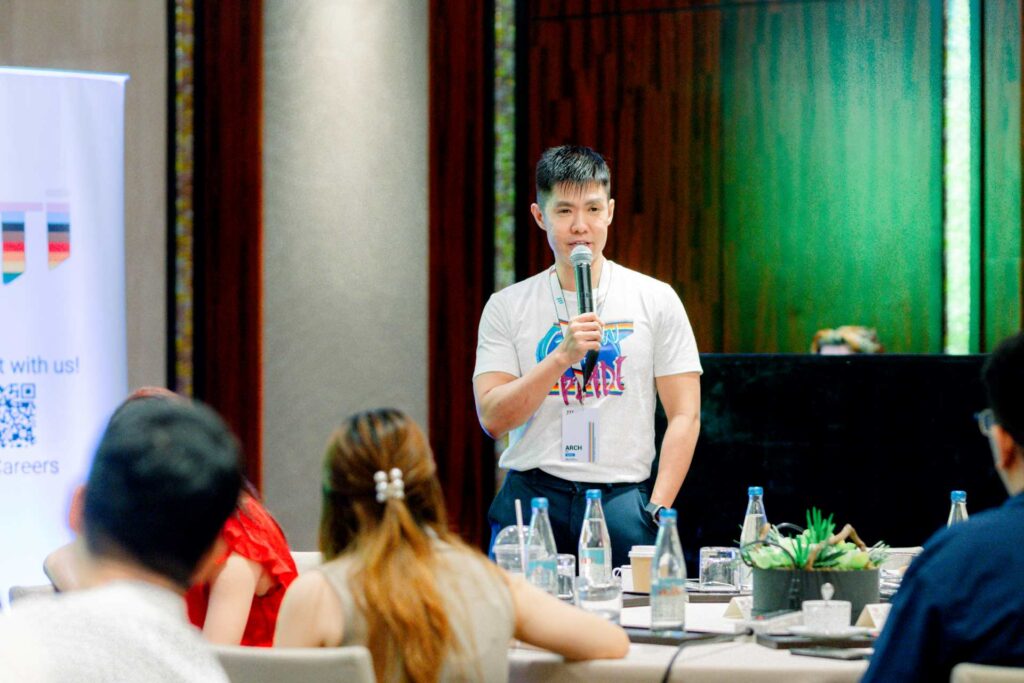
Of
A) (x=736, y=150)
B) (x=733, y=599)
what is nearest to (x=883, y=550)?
(x=733, y=599)

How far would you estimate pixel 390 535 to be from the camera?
2.03 m

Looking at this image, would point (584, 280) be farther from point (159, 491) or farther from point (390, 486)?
point (159, 491)

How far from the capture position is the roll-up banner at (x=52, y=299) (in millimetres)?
5148

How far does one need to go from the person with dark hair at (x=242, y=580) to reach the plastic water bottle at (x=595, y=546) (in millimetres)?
634

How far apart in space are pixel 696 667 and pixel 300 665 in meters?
0.69

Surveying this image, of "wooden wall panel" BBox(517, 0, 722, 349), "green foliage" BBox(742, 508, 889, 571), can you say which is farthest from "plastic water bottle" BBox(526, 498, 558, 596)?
"wooden wall panel" BBox(517, 0, 722, 349)

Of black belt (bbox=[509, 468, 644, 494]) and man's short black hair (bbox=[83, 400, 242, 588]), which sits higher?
man's short black hair (bbox=[83, 400, 242, 588])

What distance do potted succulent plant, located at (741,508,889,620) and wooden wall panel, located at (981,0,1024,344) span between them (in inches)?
115

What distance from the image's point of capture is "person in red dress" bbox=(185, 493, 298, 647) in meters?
2.61

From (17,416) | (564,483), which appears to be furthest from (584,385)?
(17,416)

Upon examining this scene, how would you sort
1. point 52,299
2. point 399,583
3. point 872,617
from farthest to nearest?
point 52,299, point 872,617, point 399,583

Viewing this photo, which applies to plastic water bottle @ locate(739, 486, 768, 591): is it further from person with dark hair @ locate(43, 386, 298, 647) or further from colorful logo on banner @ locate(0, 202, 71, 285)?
colorful logo on banner @ locate(0, 202, 71, 285)

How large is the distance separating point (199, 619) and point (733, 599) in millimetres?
1111

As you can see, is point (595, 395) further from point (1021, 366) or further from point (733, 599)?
point (1021, 366)
